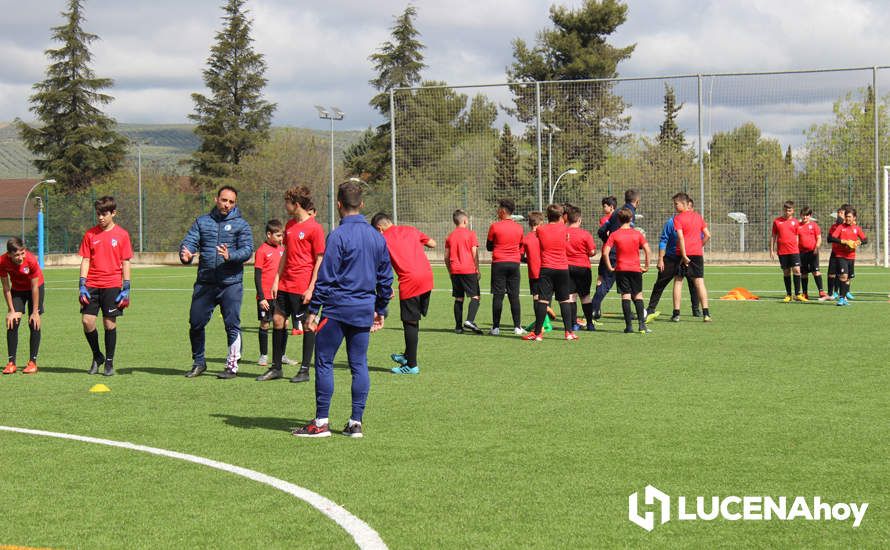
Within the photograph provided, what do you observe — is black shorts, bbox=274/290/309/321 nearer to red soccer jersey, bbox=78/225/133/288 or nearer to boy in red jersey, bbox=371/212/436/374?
boy in red jersey, bbox=371/212/436/374

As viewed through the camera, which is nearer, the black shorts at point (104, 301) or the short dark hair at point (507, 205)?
the black shorts at point (104, 301)

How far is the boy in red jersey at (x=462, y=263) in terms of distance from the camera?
50.8ft

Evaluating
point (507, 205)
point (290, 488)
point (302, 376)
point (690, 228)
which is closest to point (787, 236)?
point (690, 228)

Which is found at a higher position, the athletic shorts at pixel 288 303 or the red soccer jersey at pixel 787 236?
the red soccer jersey at pixel 787 236

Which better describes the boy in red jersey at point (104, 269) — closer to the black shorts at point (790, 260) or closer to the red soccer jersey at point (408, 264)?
the red soccer jersey at point (408, 264)

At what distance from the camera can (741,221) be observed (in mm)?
37219

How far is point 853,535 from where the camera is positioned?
17.3 ft

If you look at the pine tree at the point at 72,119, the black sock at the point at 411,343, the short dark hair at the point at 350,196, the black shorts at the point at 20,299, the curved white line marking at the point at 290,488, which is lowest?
the curved white line marking at the point at 290,488

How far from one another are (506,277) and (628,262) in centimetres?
180

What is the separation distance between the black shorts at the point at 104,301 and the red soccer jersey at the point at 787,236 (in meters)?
14.1

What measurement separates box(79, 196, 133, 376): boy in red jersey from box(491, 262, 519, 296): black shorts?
5.96m

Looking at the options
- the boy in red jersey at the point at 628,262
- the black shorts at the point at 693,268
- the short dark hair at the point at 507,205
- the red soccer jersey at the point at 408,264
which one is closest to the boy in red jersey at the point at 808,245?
the black shorts at the point at 693,268

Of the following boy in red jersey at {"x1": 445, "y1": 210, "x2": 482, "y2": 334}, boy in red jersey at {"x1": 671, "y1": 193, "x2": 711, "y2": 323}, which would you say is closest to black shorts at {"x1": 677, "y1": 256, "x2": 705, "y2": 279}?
boy in red jersey at {"x1": 671, "y1": 193, "x2": 711, "y2": 323}

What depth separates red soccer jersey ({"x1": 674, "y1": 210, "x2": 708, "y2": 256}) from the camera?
16.9 metres
